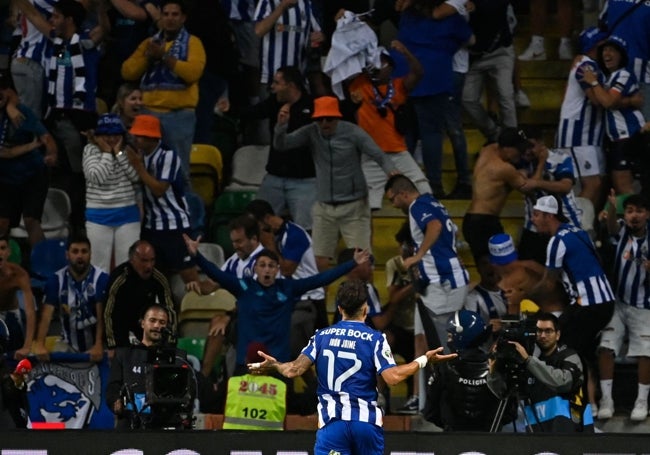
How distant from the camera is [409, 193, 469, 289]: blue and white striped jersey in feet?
54.9

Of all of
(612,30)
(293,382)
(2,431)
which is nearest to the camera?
(2,431)

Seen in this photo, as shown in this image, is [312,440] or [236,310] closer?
[312,440]

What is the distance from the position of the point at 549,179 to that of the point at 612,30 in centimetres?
225

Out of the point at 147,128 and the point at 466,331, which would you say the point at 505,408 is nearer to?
the point at 466,331

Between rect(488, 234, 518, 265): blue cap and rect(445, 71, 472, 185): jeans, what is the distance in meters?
2.22

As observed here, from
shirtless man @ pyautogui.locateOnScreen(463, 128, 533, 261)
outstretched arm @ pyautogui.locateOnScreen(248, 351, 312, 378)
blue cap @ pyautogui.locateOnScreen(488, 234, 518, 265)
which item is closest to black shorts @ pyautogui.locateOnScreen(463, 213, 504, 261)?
shirtless man @ pyautogui.locateOnScreen(463, 128, 533, 261)

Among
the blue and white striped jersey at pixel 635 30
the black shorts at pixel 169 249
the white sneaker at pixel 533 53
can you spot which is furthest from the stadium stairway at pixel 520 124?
the black shorts at pixel 169 249

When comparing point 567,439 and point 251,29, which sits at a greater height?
point 251,29

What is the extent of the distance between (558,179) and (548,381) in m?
3.76

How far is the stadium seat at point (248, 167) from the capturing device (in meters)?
19.5

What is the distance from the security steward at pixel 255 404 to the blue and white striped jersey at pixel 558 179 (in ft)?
11.8

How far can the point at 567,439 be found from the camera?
46.0 feet

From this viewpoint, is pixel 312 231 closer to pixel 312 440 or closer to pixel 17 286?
pixel 17 286

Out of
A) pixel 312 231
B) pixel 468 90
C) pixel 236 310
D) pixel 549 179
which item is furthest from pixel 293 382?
pixel 468 90
